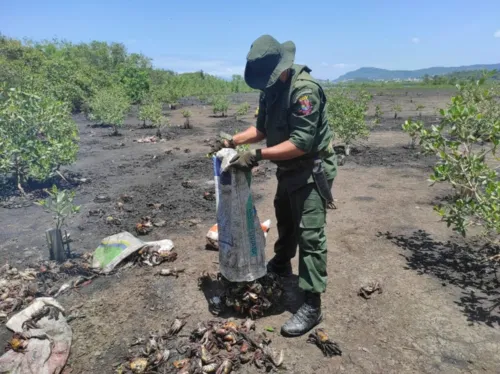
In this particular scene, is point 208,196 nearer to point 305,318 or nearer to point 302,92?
point 305,318

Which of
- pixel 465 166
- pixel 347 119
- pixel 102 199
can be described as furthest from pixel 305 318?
pixel 347 119

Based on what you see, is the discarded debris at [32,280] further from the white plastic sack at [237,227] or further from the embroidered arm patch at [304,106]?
the embroidered arm patch at [304,106]

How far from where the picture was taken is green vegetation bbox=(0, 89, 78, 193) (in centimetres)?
583

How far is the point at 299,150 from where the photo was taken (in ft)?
8.32

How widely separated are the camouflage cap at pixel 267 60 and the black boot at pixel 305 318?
169 cm

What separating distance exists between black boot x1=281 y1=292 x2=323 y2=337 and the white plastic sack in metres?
0.42

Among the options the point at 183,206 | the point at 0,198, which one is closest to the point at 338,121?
the point at 183,206

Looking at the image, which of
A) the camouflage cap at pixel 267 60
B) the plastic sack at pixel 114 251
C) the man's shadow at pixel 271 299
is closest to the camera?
the camouflage cap at pixel 267 60

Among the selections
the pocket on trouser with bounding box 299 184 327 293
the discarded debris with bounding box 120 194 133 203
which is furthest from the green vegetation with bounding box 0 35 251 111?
the pocket on trouser with bounding box 299 184 327 293

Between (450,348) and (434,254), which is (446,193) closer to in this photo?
(434,254)

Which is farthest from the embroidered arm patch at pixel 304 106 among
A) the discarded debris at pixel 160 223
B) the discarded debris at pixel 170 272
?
the discarded debris at pixel 160 223

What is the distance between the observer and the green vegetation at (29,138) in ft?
19.1

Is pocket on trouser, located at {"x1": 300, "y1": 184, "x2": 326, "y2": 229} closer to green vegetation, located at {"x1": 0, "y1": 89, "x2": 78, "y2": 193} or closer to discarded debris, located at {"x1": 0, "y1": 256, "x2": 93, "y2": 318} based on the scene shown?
discarded debris, located at {"x1": 0, "y1": 256, "x2": 93, "y2": 318}

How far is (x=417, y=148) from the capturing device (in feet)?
34.4
